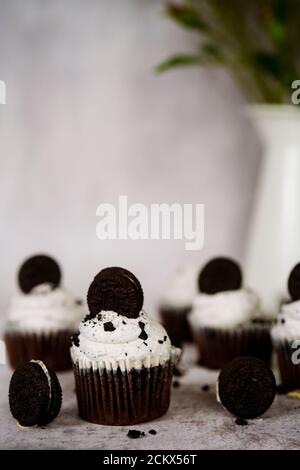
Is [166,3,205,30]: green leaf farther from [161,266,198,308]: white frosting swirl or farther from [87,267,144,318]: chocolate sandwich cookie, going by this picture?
[87,267,144,318]: chocolate sandwich cookie

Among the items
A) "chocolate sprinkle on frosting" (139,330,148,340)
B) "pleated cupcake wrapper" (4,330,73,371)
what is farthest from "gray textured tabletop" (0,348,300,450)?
"pleated cupcake wrapper" (4,330,73,371)

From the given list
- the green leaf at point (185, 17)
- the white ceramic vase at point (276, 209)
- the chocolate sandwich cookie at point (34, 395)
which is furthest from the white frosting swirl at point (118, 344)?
the green leaf at point (185, 17)

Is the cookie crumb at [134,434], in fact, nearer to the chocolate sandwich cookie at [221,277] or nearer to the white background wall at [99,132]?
the chocolate sandwich cookie at [221,277]

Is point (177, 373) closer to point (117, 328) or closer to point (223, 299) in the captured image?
point (223, 299)

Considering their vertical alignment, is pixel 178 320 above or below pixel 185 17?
below

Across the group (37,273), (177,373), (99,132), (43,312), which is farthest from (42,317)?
(99,132)
